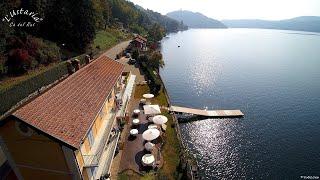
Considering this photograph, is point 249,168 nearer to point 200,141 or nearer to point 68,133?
point 200,141

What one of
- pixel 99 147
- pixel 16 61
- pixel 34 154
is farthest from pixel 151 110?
pixel 16 61

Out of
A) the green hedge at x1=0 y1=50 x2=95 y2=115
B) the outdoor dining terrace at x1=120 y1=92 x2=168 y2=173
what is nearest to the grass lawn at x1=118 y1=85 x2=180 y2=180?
the outdoor dining terrace at x1=120 y1=92 x2=168 y2=173

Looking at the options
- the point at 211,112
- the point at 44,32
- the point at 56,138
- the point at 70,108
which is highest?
the point at 44,32

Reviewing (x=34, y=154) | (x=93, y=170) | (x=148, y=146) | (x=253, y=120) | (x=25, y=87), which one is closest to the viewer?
(x=34, y=154)

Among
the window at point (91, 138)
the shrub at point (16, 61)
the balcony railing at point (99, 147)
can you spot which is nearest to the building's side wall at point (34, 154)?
the balcony railing at point (99, 147)

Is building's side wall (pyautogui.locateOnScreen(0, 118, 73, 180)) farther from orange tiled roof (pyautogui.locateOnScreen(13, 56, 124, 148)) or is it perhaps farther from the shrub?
the shrub

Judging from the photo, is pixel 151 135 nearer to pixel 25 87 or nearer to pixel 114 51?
pixel 25 87
